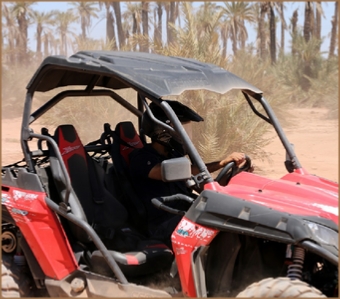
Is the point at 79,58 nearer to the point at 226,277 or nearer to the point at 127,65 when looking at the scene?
the point at 127,65

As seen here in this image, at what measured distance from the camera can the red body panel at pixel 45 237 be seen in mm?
3893

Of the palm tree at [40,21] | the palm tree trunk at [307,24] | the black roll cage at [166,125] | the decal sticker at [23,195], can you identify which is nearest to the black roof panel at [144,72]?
the black roll cage at [166,125]

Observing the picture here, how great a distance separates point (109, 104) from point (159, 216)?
7451 mm

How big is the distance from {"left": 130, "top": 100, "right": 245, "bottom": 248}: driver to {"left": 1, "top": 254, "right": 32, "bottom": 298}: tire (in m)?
1.03

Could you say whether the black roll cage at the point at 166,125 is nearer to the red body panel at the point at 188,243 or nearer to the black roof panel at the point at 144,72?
the black roof panel at the point at 144,72

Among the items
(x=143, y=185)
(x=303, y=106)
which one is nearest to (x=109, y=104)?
(x=143, y=185)

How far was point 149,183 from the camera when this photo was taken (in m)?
4.28

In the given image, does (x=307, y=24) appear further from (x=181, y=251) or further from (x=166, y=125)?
(x=181, y=251)

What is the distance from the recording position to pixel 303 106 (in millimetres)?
22359

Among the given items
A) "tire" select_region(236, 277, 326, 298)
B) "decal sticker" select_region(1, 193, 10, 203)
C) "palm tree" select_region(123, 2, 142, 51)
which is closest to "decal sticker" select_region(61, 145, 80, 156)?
"decal sticker" select_region(1, 193, 10, 203)

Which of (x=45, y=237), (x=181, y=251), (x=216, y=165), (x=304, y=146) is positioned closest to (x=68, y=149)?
(x=45, y=237)

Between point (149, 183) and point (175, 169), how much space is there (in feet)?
3.38

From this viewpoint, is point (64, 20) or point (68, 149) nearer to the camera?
point (68, 149)

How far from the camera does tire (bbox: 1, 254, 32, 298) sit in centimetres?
394
